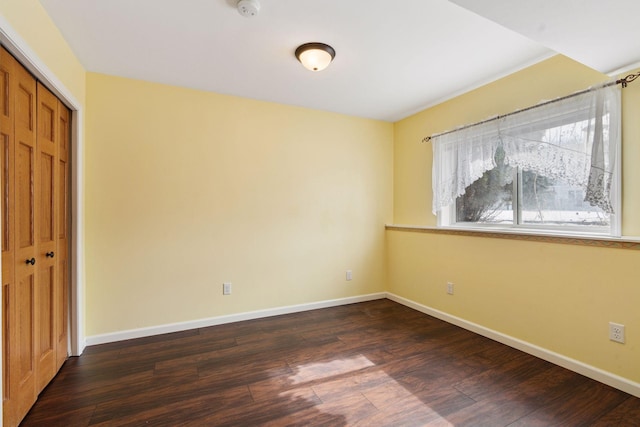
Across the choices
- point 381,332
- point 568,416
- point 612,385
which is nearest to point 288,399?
point 381,332

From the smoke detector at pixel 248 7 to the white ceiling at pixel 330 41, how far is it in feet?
0.17

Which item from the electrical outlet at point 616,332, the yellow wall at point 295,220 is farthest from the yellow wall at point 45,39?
the electrical outlet at point 616,332

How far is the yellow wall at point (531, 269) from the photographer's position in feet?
6.38

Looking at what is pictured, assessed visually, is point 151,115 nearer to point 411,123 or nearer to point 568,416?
point 411,123

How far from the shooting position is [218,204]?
121 inches

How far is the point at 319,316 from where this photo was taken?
3322 mm

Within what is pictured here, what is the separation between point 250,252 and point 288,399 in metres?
1.66

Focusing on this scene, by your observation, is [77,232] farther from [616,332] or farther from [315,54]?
[616,332]

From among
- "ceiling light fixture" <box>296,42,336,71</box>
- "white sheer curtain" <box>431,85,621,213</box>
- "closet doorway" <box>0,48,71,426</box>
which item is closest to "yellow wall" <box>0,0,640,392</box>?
"white sheer curtain" <box>431,85,621,213</box>

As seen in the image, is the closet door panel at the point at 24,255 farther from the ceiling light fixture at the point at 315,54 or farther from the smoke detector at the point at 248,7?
the ceiling light fixture at the point at 315,54

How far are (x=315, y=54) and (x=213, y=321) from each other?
2705 millimetres

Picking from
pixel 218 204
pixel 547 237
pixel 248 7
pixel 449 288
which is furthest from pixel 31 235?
pixel 547 237

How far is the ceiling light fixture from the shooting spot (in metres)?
2.16

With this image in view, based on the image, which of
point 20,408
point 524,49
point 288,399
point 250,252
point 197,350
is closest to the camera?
point 20,408
